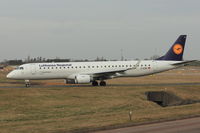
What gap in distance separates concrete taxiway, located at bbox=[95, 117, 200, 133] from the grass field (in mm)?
1754

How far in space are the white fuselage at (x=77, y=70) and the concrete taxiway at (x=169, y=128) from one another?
946 inches

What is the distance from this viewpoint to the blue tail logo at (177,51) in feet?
170

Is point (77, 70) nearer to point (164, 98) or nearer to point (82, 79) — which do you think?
point (82, 79)

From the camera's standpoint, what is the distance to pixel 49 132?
19438 mm

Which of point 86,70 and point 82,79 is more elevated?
point 86,70

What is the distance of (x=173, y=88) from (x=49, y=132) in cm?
2881

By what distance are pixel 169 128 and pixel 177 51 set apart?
3389cm

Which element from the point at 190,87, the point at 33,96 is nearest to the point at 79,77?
the point at 33,96

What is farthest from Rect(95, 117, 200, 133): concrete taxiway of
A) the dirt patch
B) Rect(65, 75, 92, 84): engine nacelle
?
Rect(65, 75, 92, 84): engine nacelle

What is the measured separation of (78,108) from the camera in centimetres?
3341

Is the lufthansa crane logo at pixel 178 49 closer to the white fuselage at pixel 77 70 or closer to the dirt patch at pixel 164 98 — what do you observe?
the white fuselage at pixel 77 70

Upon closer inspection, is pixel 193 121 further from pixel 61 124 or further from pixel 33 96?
pixel 33 96

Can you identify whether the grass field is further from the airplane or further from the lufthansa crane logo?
the lufthansa crane logo

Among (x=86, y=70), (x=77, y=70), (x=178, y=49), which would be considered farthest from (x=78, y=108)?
(x=178, y=49)
